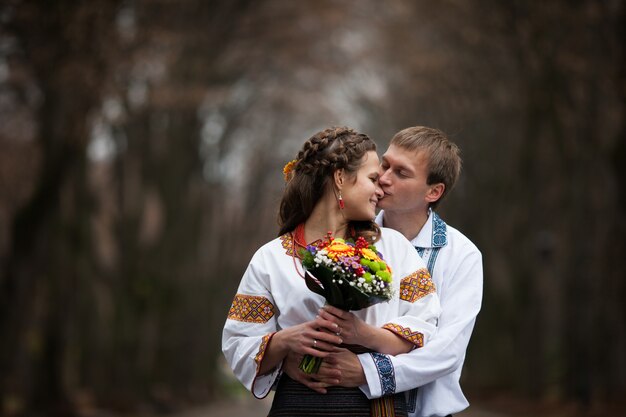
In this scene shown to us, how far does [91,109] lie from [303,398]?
41.8 ft

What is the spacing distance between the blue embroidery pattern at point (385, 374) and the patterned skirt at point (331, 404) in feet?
0.35

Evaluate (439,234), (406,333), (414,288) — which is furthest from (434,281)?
(406,333)

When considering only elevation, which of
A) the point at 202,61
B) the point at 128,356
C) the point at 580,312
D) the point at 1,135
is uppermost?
the point at 202,61

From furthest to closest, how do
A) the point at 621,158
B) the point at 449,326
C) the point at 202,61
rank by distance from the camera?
the point at 202,61 < the point at 621,158 < the point at 449,326

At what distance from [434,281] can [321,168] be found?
31.4 inches

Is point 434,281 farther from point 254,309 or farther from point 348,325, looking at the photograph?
point 254,309

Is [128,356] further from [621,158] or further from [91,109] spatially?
[621,158]

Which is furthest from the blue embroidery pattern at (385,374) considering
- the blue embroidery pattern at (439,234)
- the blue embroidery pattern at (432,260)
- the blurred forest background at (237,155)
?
the blurred forest background at (237,155)

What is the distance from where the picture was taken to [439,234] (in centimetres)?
Answer: 561

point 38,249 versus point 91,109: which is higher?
point 91,109

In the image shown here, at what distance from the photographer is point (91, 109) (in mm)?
17062

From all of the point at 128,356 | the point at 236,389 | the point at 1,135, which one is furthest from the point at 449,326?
the point at 236,389

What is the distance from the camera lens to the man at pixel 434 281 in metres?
4.91

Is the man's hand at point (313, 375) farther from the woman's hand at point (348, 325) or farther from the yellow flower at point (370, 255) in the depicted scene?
the yellow flower at point (370, 255)
